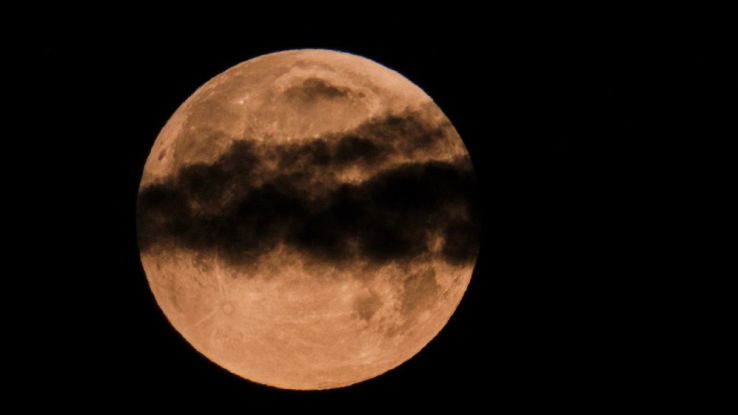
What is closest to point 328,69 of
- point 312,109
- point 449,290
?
point 312,109

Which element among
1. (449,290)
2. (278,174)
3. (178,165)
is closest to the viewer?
(278,174)

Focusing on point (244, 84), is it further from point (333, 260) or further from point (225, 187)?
point (333, 260)

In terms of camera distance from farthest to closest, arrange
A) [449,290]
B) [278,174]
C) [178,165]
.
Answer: [449,290] < [178,165] < [278,174]

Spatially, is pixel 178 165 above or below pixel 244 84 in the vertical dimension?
below

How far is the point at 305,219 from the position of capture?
124 inches

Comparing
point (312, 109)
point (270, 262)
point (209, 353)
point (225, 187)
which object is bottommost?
point (209, 353)

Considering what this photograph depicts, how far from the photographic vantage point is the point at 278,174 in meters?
3.17

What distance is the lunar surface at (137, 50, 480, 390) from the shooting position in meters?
3.19

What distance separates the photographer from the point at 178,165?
11.1ft

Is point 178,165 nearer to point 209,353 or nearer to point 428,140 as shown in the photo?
point 209,353

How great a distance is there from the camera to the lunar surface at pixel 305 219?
3186 millimetres

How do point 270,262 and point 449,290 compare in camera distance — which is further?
point 449,290

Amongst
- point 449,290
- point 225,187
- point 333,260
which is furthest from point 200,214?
point 449,290

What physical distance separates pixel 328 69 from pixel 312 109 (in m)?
0.33
